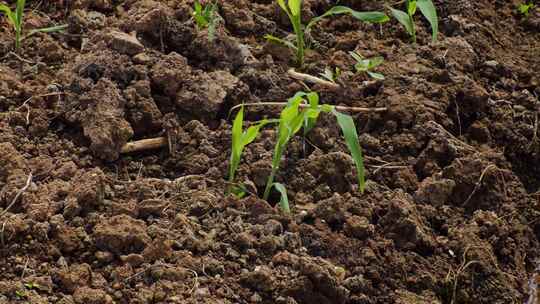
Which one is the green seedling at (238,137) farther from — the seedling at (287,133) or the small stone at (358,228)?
the small stone at (358,228)

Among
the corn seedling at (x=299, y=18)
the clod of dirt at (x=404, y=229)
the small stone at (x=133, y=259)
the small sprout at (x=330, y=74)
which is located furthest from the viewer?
the small sprout at (x=330, y=74)

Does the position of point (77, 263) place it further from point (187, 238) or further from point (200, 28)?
point (200, 28)

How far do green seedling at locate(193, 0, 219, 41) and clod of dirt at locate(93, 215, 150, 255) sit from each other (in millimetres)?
751

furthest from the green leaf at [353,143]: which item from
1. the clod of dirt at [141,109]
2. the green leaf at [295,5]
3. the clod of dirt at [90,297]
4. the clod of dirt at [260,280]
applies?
the clod of dirt at [90,297]

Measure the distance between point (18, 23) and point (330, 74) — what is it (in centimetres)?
93

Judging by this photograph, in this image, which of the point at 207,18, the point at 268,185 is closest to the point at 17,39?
the point at 207,18

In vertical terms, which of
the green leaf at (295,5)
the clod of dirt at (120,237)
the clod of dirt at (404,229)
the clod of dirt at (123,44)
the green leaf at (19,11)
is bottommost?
the clod of dirt at (404,229)

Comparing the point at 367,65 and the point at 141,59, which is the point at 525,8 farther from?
the point at 141,59

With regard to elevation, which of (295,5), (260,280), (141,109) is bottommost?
(260,280)

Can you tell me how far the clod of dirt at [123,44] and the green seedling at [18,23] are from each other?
194 millimetres

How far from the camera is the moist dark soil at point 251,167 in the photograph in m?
1.99

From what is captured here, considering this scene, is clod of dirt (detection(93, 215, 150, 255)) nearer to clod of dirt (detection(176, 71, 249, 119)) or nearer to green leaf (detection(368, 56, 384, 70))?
clod of dirt (detection(176, 71, 249, 119))

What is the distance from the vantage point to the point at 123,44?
2.45m

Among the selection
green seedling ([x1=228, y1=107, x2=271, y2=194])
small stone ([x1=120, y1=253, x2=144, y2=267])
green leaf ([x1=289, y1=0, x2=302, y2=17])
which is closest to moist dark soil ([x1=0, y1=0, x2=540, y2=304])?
small stone ([x1=120, y1=253, x2=144, y2=267])
